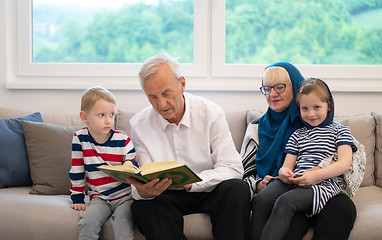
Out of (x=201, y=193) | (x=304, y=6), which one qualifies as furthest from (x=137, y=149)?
(x=304, y=6)

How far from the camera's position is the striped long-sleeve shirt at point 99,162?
7.55 feet

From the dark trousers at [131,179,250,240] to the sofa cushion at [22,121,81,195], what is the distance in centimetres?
62

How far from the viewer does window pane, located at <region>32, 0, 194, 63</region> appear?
3309 millimetres

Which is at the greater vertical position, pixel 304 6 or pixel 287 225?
pixel 304 6

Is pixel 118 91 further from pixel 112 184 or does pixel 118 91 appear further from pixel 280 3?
pixel 280 3

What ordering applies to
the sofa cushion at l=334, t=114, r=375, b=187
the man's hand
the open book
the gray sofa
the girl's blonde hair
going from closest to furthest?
the open book
the man's hand
the gray sofa
the girl's blonde hair
the sofa cushion at l=334, t=114, r=375, b=187

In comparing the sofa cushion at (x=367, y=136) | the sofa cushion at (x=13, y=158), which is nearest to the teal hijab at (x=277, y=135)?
the sofa cushion at (x=367, y=136)

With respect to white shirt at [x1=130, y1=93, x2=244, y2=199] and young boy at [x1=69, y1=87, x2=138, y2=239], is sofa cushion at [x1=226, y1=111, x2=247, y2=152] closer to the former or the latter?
white shirt at [x1=130, y1=93, x2=244, y2=199]

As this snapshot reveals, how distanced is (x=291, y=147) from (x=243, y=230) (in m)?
0.55

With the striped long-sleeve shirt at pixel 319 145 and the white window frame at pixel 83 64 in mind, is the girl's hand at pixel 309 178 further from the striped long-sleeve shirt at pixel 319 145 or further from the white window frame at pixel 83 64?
the white window frame at pixel 83 64

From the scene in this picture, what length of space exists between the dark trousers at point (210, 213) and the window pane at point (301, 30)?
1389 millimetres

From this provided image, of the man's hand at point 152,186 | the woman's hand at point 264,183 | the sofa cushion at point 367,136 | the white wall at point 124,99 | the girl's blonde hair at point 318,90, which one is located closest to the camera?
the man's hand at point 152,186

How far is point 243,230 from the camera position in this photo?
2064mm

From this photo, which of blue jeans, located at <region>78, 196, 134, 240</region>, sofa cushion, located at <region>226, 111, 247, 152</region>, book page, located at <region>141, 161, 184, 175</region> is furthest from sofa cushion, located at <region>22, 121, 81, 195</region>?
sofa cushion, located at <region>226, 111, 247, 152</region>
